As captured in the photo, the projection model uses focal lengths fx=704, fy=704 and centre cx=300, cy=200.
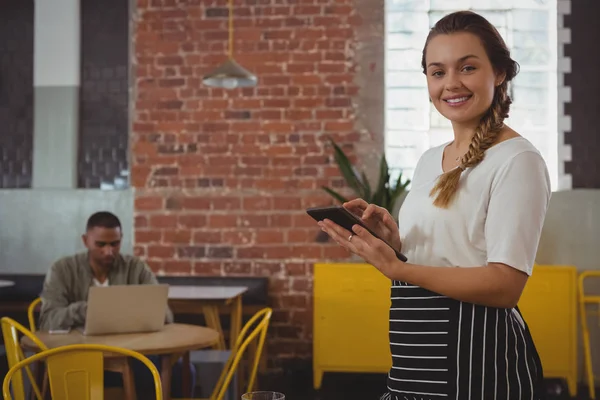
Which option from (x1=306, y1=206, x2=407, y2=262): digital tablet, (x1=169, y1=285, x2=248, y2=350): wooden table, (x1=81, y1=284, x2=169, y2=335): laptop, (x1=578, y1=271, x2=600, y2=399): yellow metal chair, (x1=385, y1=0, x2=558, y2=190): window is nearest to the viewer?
(x1=306, y1=206, x2=407, y2=262): digital tablet

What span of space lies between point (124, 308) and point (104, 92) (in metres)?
3.00

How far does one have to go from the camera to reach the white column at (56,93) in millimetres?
5539

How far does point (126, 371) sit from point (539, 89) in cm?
392

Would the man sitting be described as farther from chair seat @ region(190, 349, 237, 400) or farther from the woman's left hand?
the woman's left hand

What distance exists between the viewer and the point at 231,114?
545cm

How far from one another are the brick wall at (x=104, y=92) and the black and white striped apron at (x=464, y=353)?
459 cm

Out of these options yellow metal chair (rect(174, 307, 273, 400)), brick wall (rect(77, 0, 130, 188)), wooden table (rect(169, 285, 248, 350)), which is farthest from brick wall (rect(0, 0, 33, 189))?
yellow metal chair (rect(174, 307, 273, 400))

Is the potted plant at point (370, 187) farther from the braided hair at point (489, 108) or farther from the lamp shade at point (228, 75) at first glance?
the braided hair at point (489, 108)

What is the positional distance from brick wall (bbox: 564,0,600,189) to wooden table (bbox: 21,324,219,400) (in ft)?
10.9

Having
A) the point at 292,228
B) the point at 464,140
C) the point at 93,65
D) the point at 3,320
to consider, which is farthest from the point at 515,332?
the point at 93,65

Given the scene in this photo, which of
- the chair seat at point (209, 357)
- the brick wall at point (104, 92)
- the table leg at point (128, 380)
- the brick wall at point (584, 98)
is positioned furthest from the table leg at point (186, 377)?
the brick wall at point (584, 98)

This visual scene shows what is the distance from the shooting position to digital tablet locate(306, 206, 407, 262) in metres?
1.28

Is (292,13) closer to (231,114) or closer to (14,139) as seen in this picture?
(231,114)

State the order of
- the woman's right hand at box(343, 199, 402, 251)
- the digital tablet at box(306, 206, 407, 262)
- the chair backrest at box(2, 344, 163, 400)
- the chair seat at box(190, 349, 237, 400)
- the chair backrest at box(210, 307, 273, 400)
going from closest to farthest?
the digital tablet at box(306, 206, 407, 262), the woman's right hand at box(343, 199, 402, 251), the chair backrest at box(2, 344, 163, 400), the chair backrest at box(210, 307, 273, 400), the chair seat at box(190, 349, 237, 400)
